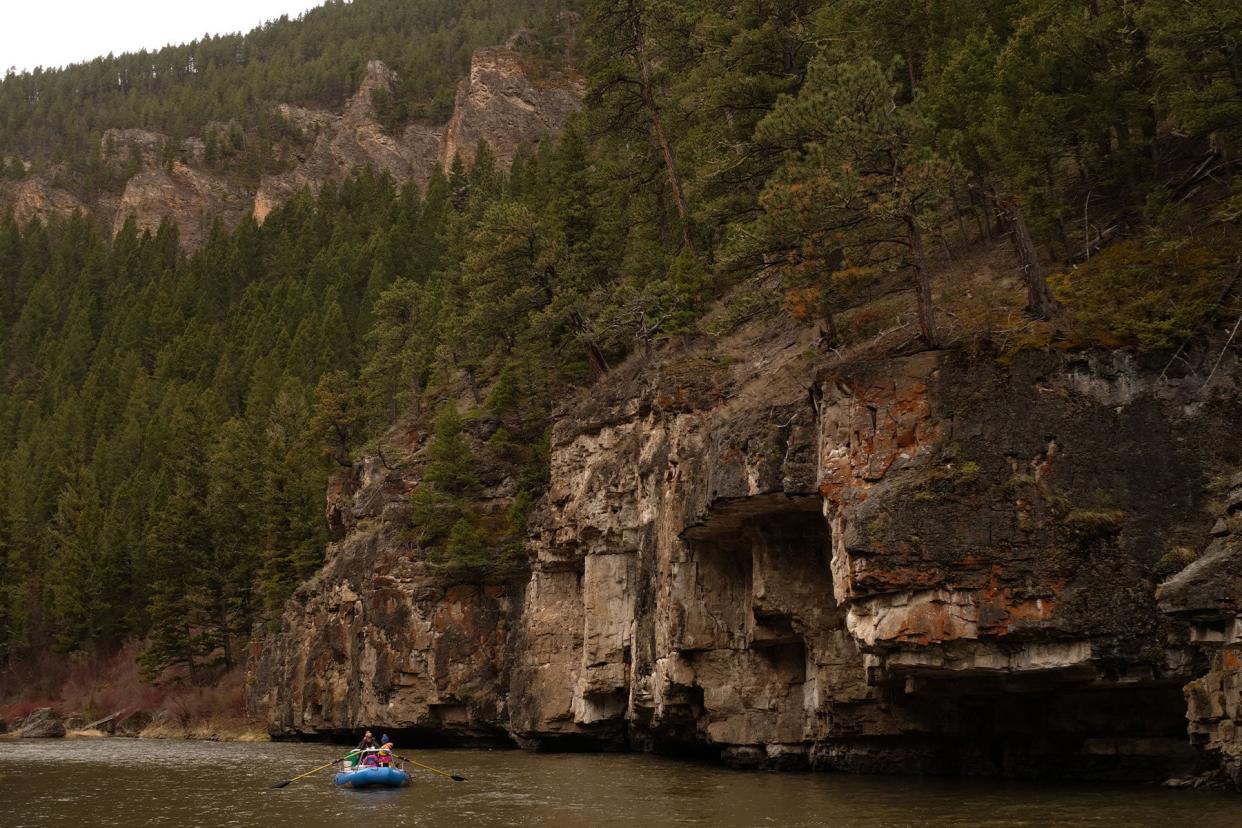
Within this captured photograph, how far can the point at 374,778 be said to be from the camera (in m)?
32.8

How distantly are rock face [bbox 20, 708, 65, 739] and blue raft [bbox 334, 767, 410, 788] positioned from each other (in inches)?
1648

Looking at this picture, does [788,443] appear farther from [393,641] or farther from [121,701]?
[121,701]

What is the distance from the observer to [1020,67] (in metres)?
32.2

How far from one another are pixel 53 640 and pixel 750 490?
2743 inches

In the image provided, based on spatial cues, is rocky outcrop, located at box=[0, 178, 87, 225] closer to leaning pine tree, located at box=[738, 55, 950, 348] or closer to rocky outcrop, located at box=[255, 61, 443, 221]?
rocky outcrop, located at box=[255, 61, 443, 221]

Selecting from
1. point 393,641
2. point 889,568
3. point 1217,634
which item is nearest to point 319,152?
point 393,641

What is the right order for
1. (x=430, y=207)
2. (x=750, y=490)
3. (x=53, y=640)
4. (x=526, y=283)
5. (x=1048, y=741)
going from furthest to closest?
(x=430, y=207) < (x=53, y=640) < (x=526, y=283) < (x=750, y=490) < (x=1048, y=741)

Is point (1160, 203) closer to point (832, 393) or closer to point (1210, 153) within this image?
point (1210, 153)

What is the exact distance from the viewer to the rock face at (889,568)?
2491 cm

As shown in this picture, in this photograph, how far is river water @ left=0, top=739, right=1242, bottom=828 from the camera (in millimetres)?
22453

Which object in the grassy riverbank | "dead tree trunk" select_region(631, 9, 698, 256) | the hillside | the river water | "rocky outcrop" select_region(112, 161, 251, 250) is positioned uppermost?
"rocky outcrop" select_region(112, 161, 251, 250)

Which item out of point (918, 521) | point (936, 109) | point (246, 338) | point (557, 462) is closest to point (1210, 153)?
point (936, 109)

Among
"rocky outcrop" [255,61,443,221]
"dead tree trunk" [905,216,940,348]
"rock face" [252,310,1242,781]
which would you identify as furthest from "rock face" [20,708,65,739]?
"rocky outcrop" [255,61,443,221]

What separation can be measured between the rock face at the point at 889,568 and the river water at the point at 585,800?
1.60 metres
